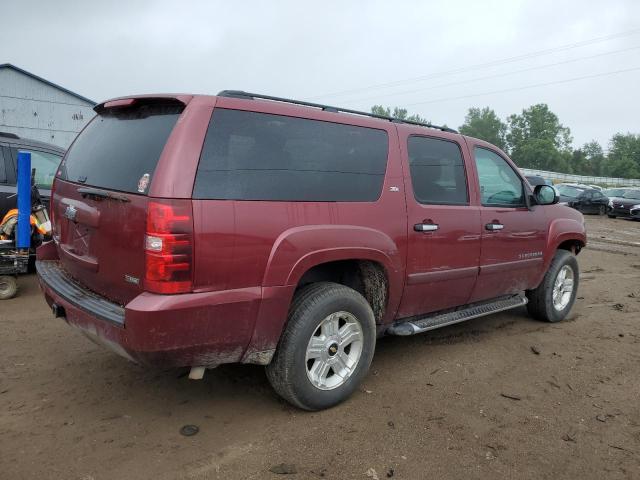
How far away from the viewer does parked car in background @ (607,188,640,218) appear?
22.5 meters

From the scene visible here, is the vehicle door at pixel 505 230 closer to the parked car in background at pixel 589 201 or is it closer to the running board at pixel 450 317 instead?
the running board at pixel 450 317

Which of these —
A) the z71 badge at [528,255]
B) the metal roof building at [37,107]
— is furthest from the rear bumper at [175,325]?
the metal roof building at [37,107]

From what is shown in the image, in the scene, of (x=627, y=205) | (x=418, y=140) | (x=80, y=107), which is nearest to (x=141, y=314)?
(x=418, y=140)

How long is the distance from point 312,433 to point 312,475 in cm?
41

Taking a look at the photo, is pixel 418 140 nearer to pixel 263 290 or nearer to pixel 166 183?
pixel 263 290

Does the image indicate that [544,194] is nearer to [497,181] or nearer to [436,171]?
[497,181]

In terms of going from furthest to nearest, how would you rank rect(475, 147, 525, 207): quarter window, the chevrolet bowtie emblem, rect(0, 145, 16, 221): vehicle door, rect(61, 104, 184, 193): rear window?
rect(0, 145, 16, 221): vehicle door, rect(475, 147, 525, 207): quarter window, the chevrolet bowtie emblem, rect(61, 104, 184, 193): rear window

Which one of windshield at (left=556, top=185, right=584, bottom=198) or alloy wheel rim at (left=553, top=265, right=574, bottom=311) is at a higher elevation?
windshield at (left=556, top=185, right=584, bottom=198)

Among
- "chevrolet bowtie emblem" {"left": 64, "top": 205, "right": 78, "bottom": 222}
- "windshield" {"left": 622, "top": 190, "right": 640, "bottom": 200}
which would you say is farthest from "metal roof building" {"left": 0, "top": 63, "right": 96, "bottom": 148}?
"windshield" {"left": 622, "top": 190, "right": 640, "bottom": 200}

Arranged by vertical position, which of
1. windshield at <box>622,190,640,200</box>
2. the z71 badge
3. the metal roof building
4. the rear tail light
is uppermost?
the metal roof building

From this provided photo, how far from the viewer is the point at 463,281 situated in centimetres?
419

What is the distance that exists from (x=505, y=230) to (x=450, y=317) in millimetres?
996

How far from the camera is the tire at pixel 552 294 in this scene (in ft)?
17.4

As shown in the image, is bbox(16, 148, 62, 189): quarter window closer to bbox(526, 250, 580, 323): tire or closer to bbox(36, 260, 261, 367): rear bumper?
bbox(36, 260, 261, 367): rear bumper
